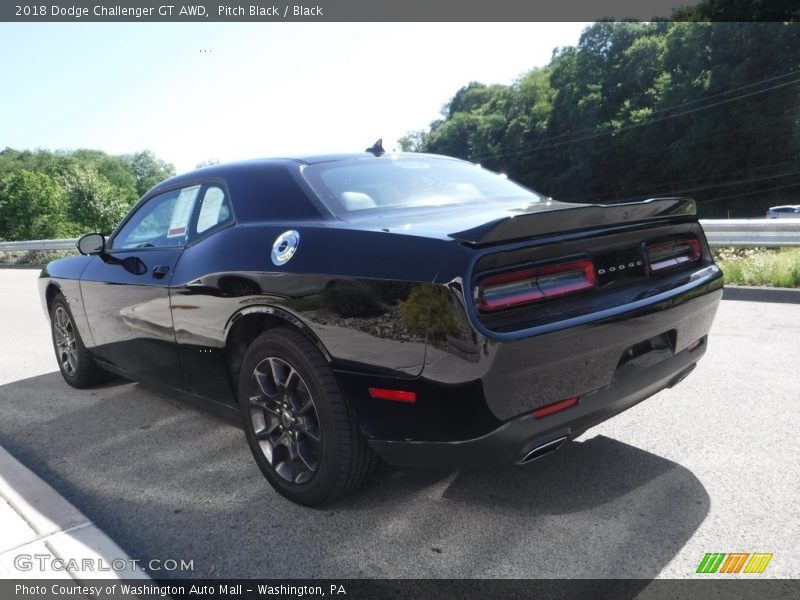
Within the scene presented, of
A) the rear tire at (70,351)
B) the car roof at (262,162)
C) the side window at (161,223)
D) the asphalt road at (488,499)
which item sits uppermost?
the car roof at (262,162)

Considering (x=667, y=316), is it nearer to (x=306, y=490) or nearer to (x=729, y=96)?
(x=306, y=490)

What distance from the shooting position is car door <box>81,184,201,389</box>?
339 cm

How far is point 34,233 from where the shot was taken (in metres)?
71.6

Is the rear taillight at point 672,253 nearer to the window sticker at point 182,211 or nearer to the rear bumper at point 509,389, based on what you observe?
the rear bumper at point 509,389

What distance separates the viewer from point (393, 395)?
2.25m

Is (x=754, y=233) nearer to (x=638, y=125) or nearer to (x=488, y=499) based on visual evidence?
(x=488, y=499)

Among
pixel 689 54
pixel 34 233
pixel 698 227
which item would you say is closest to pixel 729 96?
pixel 689 54

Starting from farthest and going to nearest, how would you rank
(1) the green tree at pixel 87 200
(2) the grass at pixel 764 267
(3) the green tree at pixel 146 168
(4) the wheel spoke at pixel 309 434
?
(3) the green tree at pixel 146 168
(1) the green tree at pixel 87 200
(2) the grass at pixel 764 267
(4) the wheel spoke at pixel 309 434

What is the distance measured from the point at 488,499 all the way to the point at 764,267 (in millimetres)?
6469

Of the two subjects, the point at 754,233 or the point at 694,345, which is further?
the point at 754,233

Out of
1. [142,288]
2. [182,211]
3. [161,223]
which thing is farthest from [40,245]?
[182,211]

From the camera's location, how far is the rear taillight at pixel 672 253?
2674mm

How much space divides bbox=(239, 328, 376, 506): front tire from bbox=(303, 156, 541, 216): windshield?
26.4 inches

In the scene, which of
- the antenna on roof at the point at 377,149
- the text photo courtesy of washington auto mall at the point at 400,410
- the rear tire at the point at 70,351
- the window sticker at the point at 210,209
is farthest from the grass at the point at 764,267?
the rear tire at the point at 70,351
